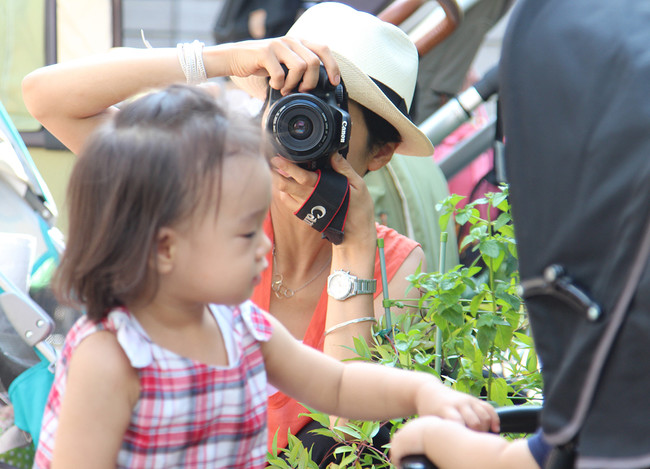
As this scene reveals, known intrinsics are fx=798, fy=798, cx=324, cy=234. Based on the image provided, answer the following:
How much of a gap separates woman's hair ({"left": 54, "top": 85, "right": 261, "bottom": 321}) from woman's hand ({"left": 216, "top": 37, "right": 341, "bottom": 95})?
58 centimetres

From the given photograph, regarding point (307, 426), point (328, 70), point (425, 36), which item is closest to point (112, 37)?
point (425, 36)

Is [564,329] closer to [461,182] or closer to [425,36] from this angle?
[425,36]

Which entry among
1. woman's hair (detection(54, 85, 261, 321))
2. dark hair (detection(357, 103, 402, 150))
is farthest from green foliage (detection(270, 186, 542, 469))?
dark hair (detection(357, 103, 402, 150))

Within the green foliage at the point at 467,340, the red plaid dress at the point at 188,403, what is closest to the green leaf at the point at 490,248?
the green foliage at the point at 467,340

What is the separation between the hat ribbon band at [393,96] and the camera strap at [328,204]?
24cm

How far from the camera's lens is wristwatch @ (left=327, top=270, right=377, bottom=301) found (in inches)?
59.6

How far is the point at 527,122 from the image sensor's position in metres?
0.81

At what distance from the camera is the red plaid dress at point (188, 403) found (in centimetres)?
85

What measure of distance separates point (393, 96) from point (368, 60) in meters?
0.10

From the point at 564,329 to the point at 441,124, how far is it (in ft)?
6.91

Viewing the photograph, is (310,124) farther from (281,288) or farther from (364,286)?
(281,288)

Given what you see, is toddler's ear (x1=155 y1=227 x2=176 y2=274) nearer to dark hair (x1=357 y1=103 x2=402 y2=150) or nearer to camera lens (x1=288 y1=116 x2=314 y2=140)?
camera lens (x1=288 y1=116 x2=314 y2=140)

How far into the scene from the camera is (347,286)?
152 centimetres

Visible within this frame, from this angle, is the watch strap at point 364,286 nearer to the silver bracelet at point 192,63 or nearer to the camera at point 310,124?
the camera at point 310,124
